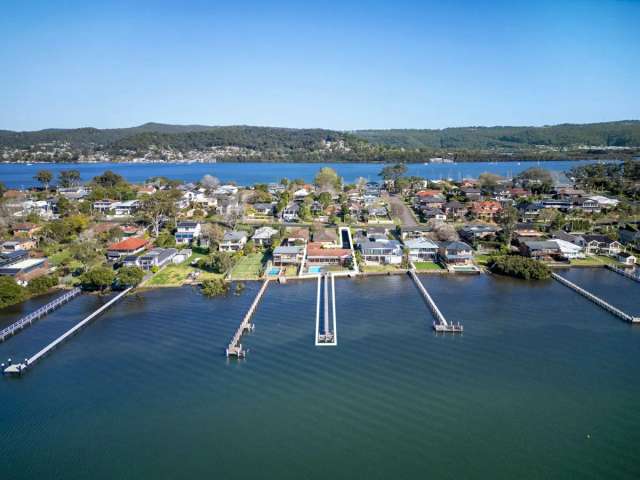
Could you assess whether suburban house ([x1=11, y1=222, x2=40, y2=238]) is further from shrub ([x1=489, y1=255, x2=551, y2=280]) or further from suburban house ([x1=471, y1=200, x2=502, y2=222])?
suburban house ([x1=471, y1=200, x2=502, y2=222])

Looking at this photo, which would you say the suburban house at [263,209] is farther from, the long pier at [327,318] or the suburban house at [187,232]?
the long pier at [327,318]

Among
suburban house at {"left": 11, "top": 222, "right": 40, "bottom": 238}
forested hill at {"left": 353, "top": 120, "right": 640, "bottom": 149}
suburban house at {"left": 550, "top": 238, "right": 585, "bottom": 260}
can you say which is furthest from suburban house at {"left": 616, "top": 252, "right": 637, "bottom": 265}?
forested hill at {"left": 353, "top": 120, "right": 640, "bottom": 149}

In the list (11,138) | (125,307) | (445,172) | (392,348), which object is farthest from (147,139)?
(392,348)

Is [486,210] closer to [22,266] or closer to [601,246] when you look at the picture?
[601,246]

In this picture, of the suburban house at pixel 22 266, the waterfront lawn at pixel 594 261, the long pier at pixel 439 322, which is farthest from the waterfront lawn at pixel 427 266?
Answer: the suburban house at pixel 22 266

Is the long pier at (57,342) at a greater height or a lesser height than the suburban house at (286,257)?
lesser

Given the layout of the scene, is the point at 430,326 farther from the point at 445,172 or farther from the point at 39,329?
the point at 445,172
